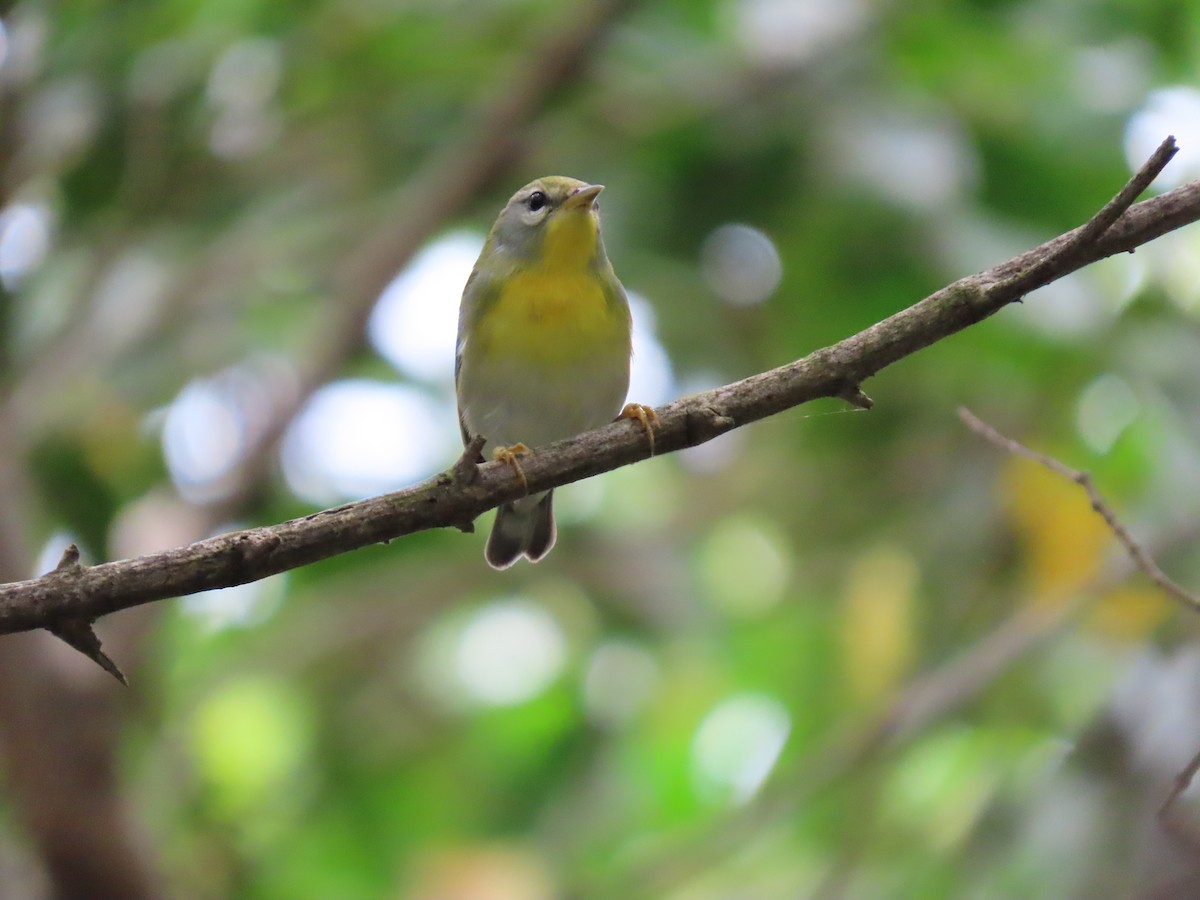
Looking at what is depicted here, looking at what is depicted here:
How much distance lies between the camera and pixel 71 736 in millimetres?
4117

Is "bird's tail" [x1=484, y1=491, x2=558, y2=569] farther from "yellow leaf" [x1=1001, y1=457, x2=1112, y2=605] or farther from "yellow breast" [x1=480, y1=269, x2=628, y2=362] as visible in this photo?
"yellow leaf" [x1=1001, y1=457, x2=1112, y2=605]

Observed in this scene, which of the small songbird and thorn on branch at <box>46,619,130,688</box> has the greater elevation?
thorn on branch at <box>46,619,130,688</box>

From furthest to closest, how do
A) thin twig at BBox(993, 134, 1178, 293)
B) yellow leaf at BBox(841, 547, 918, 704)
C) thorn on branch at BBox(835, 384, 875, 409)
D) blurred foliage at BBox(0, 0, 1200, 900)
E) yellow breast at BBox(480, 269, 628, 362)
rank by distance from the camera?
yellow leaf at BBox(841, 547, 918, 704) → blurred foliage at BBox(0, 0, 1200, 900) → yellow breast at BBox(480, 269, 628, 362) → thorn on branch at BBox(835, 384, 875, 409) → thin twig at BBox(993, 134, 1178, 293)

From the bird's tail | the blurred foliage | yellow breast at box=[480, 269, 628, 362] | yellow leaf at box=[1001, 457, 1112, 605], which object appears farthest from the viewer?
yellow leaf at box=[1001, 457, 1112, 605]

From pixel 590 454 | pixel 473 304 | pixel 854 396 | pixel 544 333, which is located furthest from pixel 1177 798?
pixel 473 304

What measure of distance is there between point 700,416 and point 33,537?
310 cm

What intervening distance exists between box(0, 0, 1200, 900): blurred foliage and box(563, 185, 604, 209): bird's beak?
738 millimetres

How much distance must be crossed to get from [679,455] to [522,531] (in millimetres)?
2165

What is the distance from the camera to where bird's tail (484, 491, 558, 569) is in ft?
13.2

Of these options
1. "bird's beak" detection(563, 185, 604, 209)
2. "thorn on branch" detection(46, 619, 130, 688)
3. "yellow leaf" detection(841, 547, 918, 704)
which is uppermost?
"thorn on branch" detection(46, 619, 130, 688)

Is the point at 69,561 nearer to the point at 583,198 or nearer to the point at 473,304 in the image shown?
the point at 473,304

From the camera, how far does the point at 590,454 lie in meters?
2.20

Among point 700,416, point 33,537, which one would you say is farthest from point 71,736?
point 700,416

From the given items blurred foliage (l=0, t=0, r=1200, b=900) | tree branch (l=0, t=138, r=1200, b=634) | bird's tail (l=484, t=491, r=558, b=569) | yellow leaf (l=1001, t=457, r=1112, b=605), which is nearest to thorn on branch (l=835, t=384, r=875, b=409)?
tree branch (l=0, t=138, r=1200, b=634)
